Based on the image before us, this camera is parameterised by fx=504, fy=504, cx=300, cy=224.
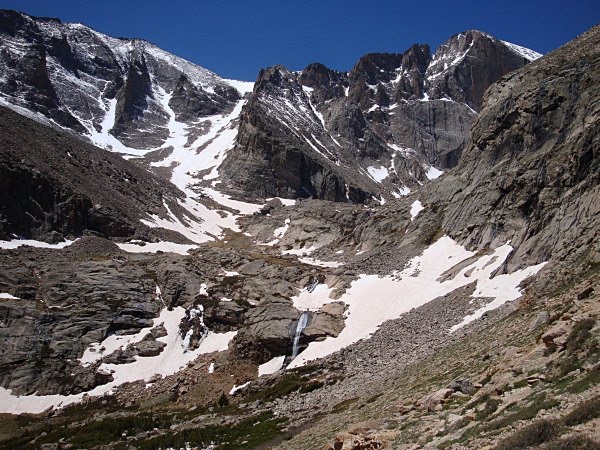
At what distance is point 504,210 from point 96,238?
6686 centimetres

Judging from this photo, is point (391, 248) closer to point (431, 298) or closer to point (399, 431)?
point (431, 298)

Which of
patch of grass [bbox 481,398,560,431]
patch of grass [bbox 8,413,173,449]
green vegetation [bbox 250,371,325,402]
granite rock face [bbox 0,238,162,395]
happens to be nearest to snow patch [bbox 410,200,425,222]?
granite rock face [bbox 0,238,162,395]

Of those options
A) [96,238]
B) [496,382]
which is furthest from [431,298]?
[96,238]

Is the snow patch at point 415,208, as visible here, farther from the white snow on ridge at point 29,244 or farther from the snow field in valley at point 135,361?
the white snow on ridge at point 29,244

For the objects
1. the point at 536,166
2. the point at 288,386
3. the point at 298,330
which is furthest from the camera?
the point at 536,166

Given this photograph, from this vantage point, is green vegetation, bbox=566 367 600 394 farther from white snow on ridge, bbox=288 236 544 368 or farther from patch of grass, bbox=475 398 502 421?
white snow on ridge, bbox=288 236 544 368

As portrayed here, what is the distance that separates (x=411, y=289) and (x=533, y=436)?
4507 centimetres

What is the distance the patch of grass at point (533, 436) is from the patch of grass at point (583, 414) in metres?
0.26

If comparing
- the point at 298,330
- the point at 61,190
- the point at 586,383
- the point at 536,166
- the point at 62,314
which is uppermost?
the point at 61,190

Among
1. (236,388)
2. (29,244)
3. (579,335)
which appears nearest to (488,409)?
(579,335)

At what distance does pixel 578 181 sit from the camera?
1954 inches

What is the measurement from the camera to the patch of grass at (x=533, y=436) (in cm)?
1048

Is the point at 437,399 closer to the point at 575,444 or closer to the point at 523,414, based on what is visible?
the point at 523,414

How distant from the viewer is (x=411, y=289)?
55.1 metres
